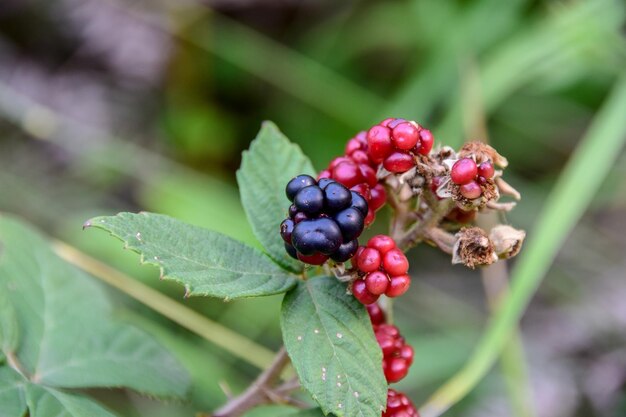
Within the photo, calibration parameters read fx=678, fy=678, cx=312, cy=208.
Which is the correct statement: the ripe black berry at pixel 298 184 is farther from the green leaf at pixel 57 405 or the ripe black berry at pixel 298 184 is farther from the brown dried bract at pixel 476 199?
the green leaf at pixel 57 405

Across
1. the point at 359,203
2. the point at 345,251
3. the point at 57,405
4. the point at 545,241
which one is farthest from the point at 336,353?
the point at 545,241

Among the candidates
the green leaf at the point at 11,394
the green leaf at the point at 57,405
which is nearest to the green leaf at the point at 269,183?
the green leaf at the point at 57,405

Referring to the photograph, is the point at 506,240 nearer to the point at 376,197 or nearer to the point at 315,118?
the point at 376,197

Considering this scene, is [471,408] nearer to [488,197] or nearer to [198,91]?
[488,197]

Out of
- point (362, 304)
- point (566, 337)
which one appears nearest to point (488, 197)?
point (362, 304)

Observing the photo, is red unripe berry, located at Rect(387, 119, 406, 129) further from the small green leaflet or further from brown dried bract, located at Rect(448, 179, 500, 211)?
the small green leaflet

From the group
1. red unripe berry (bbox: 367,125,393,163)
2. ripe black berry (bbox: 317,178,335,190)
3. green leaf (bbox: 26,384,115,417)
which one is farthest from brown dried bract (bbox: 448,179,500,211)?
green leaf (bbox: 26,384,115,417)
